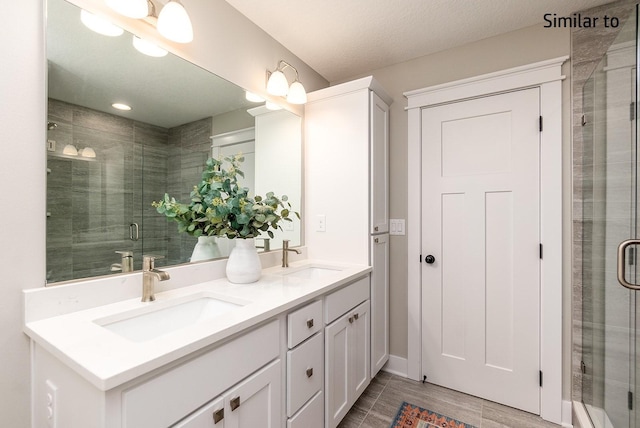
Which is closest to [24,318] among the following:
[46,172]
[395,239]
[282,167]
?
[46,172]

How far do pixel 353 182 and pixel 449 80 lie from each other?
1.03 metres

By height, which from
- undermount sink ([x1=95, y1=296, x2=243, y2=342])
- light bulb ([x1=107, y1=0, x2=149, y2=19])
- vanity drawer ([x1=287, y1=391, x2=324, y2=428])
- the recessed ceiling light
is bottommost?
vanity drawer ([x1=287, y1=391, x2=324, y2=428])

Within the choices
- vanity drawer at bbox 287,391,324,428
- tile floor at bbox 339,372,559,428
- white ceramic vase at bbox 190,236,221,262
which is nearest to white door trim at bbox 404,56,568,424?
tile floor at bbox 339,372,559,428

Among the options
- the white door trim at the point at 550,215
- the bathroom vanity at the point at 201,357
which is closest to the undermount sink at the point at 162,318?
the bathroom vanity at the point at 201,357


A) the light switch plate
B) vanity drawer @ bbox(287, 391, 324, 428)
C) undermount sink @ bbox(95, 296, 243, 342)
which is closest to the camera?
undermount sink @ bbox(95, 296, 243, 342)

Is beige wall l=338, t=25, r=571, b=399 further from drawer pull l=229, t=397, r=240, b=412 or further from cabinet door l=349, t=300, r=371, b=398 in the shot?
drawer pull l=229, t=397, r=240, b=412

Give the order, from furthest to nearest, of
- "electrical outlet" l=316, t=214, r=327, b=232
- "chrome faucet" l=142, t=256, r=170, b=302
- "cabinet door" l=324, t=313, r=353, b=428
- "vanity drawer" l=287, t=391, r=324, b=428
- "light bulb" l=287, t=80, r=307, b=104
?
"electrical outlet" l=316, t=214, r=327, b=232, "light bulb" l=287, t=80, r=307, b=104, "cabinet door" l=324, t=313, r=353, b=428, "vanity drawer" l=287, t=391, r=324, b=428, "chrome faucet" l=142, t=256, r=170, b=302

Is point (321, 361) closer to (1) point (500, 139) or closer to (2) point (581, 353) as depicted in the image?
(2) point (581, 353)

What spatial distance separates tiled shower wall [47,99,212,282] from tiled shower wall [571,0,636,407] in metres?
2.16

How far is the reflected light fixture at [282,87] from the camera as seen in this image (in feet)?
6.07

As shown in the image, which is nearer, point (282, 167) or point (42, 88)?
point (42, 88)

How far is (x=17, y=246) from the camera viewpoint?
94cm

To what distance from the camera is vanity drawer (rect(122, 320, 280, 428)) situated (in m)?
0.71

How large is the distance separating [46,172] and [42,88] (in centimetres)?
29
